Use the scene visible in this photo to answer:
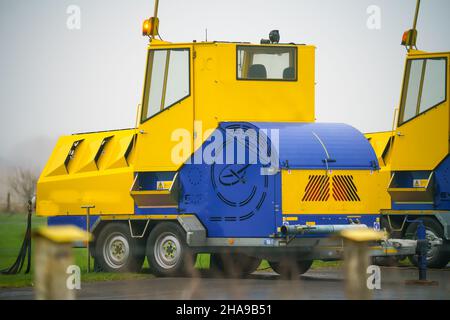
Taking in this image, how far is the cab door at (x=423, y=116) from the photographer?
24969 mm

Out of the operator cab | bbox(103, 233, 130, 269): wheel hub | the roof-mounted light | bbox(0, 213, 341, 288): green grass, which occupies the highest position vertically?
the roof-mounted light

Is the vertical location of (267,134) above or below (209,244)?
above

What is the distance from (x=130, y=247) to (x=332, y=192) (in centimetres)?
429

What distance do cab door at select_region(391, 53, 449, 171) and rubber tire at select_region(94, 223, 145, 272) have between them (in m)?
6.43

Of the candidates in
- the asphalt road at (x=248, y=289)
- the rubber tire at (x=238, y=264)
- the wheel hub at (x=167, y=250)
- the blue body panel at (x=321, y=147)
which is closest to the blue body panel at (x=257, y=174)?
the blue body panel at (x=321, y=147)

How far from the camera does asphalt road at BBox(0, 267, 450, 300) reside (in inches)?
690

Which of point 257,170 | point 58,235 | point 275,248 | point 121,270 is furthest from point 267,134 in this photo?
point 58,235

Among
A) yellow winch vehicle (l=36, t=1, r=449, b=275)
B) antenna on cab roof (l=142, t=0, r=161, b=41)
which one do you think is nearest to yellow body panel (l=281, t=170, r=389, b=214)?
yellow winch vehicle (l=36, t=1, r=449, b=275)

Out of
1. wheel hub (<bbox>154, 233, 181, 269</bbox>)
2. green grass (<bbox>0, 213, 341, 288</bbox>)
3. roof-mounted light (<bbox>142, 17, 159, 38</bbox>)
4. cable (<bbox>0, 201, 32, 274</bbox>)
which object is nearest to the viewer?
green grass (<bbox>0, 213, 341, 288</bbox>)

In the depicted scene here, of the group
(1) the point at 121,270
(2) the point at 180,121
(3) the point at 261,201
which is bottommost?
(1) the point at 121,270

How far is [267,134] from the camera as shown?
20812 mm

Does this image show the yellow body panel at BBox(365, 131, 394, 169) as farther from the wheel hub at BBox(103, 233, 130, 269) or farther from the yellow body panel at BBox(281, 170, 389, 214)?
the wheel hub at BBox(103, 233, 130, 269)
